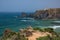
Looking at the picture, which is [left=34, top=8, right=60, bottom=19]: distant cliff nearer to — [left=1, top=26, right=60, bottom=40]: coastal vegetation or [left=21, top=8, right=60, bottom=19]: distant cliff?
[left=21, top=8, right=60, bottom=19]: distant cliff

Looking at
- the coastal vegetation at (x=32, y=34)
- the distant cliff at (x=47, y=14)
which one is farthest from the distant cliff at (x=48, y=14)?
the coastal vegetation at (x=32, y=34)

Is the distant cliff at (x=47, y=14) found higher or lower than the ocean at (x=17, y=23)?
higher

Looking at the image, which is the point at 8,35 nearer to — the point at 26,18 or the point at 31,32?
the point at 31,32

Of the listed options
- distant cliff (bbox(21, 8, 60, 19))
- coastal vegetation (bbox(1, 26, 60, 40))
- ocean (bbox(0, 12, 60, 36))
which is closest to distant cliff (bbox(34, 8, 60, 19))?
distant cliff (bbox(21, 8, 60, 19))

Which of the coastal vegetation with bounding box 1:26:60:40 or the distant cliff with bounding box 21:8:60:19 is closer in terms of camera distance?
the coastal vegetation with bounding box 1:26:60:40

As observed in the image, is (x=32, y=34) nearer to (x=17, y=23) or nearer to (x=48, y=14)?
(x=17, y=23)

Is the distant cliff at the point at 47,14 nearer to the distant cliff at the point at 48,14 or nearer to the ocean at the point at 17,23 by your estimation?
the distant cliff at the point at 48,14
